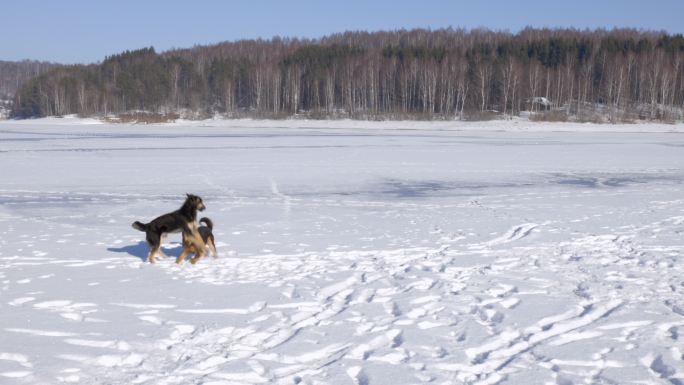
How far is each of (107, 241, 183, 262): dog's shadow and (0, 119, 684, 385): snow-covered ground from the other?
0.05 meters

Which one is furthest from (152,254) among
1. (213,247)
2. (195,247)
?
(213,247)

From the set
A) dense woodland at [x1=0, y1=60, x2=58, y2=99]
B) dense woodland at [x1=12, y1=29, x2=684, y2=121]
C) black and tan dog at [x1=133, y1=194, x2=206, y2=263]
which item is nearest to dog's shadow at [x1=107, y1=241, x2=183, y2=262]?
black and tan dog at [x1=133, y1=194, x2=206, y2=263]

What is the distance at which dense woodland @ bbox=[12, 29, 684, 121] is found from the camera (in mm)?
73312

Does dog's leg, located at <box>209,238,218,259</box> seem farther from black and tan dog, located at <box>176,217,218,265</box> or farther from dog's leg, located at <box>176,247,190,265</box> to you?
dog's leg, located at <box>176,247,190,265</box>

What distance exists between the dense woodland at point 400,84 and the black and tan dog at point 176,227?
5940cm

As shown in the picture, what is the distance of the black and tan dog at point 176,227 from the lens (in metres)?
8.02

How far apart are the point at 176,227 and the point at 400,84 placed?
73607mm

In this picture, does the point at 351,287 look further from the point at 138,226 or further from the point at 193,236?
the point at 138,226

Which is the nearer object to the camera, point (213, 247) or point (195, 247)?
point (195, 247)

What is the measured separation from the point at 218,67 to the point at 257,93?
1381cm

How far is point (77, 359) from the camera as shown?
4797 mm

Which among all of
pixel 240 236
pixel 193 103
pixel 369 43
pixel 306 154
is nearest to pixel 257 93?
pixel 193 103

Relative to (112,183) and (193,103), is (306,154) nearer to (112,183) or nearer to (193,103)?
(112,183)

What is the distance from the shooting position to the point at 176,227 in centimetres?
813
